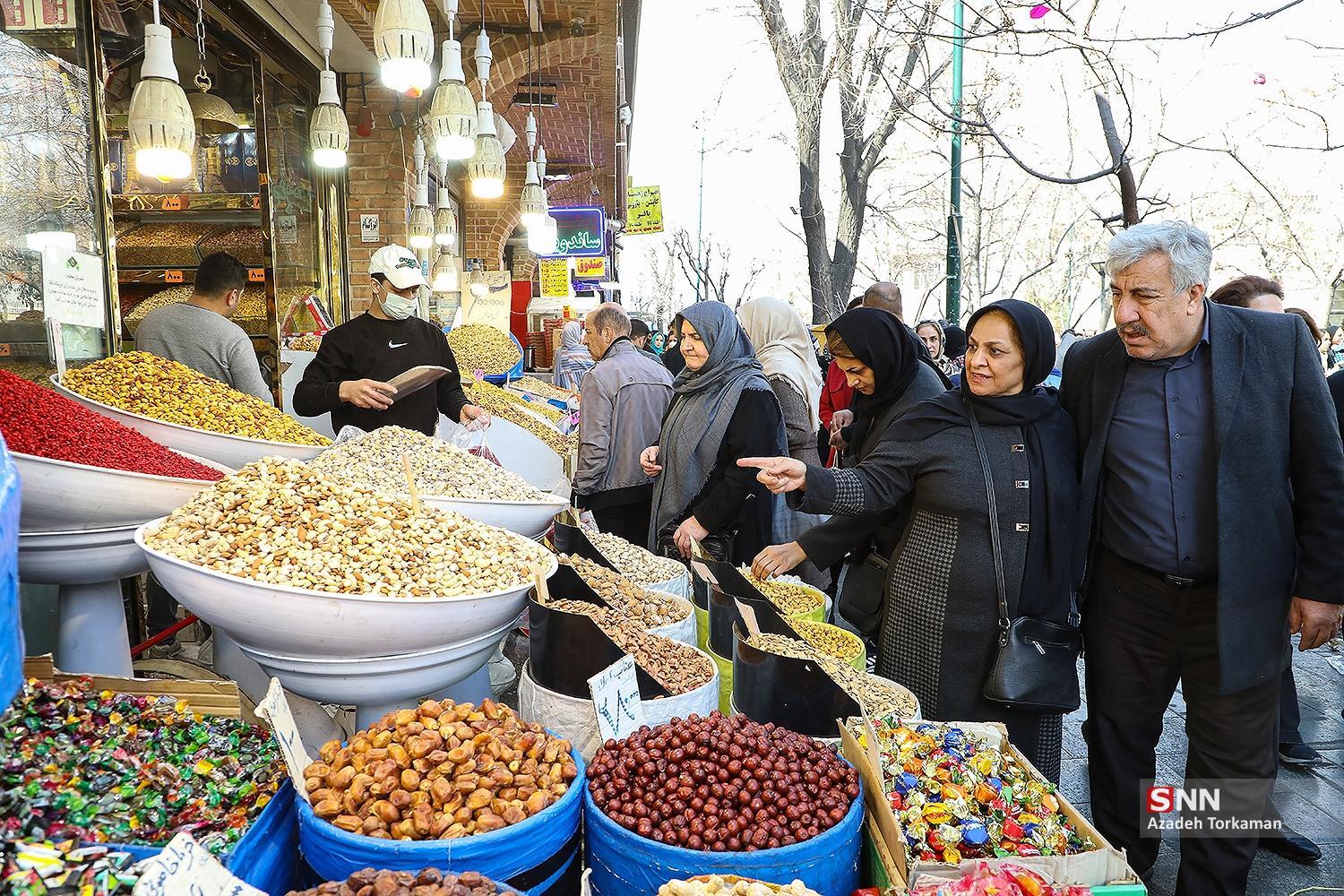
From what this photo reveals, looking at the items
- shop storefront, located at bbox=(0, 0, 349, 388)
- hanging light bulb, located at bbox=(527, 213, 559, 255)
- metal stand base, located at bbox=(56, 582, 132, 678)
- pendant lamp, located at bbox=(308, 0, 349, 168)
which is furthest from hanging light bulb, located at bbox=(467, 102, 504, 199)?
metal stand base, located at bbox=(56, 582, 132, 678)

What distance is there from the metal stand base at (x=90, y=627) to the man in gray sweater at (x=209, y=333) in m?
2.00

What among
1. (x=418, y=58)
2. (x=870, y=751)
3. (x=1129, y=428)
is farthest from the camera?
(x=418, y=58)

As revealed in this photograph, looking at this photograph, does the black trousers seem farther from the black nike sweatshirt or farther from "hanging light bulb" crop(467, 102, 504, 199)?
"hanging light bulb" crop(467, 102, 504, 199)

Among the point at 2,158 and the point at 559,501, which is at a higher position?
the point at 2,158

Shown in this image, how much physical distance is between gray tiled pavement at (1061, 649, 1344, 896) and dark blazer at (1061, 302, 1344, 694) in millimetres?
968

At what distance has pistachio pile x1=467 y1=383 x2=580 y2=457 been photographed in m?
5.35

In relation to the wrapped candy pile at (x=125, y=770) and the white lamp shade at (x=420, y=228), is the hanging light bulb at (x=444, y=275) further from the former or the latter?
the wrapped candy pile at (x=125, y=770)

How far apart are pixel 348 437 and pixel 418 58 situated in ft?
5.61

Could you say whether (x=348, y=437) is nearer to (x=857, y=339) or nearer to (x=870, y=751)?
(x=857, y=339)

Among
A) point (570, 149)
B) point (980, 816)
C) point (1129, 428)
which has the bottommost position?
point (980, 816)

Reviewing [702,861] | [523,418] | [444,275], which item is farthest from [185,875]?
[444,275]

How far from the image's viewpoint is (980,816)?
5.57ft

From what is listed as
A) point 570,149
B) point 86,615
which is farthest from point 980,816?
point 570,149

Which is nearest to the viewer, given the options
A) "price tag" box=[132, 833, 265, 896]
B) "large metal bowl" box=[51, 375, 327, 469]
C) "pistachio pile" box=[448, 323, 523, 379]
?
"price tag" box=[132, 833, 265, 896]
